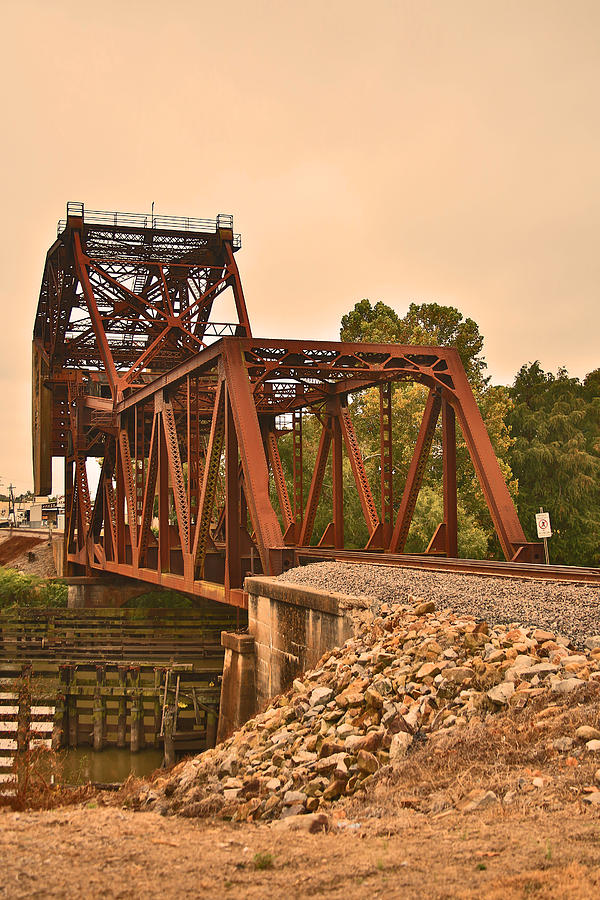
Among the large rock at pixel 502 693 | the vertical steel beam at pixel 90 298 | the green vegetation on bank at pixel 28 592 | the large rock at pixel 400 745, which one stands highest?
the vertical steel beam at pixel 90 298

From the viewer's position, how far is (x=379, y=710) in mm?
9312

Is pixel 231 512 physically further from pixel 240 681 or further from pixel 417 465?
pixel 417 465

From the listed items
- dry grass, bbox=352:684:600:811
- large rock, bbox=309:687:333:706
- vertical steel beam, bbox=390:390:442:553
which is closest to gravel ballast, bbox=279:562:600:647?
dry grass, bbox=352:684:600:811

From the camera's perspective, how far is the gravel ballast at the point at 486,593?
9.55 metres

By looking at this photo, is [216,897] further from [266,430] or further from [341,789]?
[266,430]

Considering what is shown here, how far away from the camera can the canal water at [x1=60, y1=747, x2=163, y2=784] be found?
23.2 metres

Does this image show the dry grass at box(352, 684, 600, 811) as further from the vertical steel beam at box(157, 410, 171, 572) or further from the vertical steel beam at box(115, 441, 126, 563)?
the vertical steel beam at box(115, 441, 126, 563)

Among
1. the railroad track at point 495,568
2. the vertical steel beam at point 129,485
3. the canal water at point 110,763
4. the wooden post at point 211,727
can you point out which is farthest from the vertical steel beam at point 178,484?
the canal water at point 110,763

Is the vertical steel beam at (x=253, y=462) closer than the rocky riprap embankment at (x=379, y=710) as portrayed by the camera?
No

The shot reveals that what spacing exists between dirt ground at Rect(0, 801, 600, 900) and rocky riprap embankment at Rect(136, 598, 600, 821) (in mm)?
1017

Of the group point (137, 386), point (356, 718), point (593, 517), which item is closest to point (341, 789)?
point (356, 718)

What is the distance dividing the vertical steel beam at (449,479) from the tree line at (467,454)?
16964 mm

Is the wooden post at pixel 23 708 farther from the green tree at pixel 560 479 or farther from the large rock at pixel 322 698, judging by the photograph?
the green tree at pixel 560 479

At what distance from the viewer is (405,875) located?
580cm
